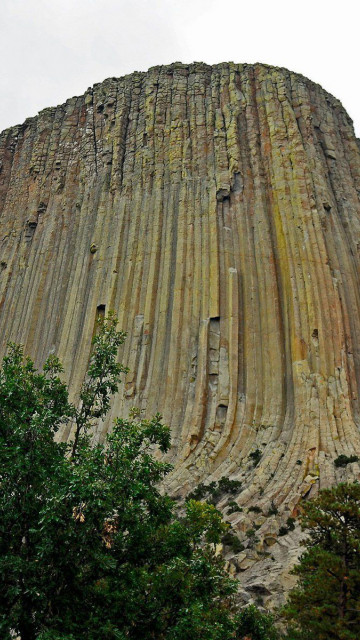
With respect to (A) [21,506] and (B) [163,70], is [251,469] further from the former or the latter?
(B) [163,70]

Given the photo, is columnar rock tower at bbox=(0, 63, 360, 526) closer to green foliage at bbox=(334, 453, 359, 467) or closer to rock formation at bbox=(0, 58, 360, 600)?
rock formation at bbox=(0, 58, 360, 600)

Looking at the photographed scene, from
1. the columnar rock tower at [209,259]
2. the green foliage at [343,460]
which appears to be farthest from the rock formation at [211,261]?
the green foliage at [343,460]

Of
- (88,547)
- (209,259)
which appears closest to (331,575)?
(88,547)

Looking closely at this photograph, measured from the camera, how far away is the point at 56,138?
135ft

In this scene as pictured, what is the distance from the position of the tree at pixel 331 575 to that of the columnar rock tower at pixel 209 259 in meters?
7.47

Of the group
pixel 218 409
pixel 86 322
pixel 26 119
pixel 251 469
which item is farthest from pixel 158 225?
pixel 26 119

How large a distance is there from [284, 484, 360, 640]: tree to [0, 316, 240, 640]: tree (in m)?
2.57

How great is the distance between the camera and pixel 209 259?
2978 cm

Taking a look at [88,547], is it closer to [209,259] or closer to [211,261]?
[211,261]

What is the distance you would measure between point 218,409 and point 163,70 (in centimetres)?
2316

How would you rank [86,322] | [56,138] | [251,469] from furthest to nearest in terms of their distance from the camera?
[56,138], [86,322], [251,469]

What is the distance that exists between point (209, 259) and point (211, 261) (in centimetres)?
20

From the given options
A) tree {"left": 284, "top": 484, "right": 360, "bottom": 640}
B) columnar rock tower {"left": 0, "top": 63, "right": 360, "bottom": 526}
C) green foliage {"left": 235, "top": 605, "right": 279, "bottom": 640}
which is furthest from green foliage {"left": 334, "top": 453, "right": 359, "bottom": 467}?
green foliage {"left": 235, "top": 605, "right": 279, "bottom": 640}

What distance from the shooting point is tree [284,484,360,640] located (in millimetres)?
10672
